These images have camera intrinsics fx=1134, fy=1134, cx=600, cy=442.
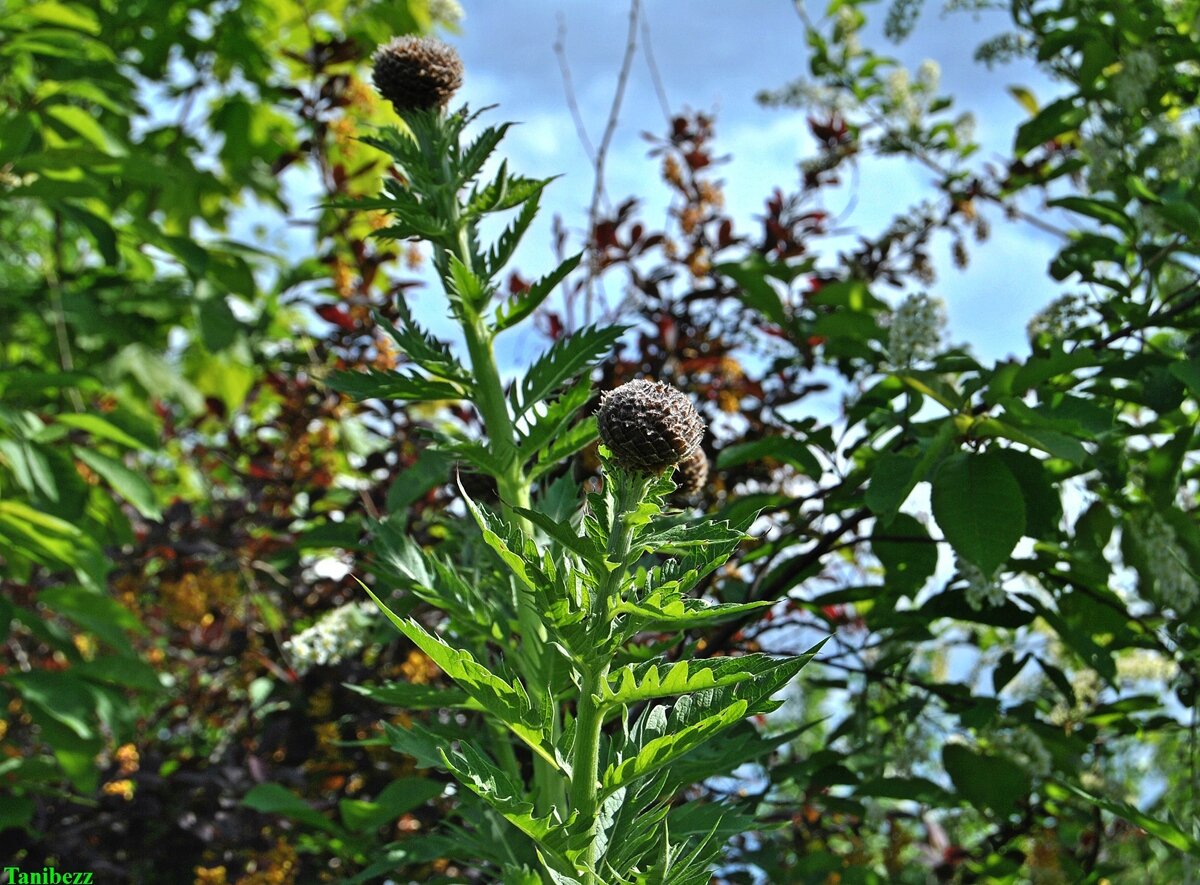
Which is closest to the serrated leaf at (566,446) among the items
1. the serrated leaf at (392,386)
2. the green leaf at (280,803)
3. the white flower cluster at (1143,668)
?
the serrated leaf at (392,386)

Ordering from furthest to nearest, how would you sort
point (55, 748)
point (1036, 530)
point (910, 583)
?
1. point (55, 748)
2. point (910, 583)
3. point (1036, 530)

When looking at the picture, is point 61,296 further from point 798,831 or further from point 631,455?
point 631,455

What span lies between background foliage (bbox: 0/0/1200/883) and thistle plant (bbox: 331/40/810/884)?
0.37 feet

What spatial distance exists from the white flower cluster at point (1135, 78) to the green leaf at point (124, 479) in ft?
7.10

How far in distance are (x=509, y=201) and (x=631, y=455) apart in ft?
1.74

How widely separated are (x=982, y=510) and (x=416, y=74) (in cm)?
89

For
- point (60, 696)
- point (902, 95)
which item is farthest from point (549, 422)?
point (902, 95)

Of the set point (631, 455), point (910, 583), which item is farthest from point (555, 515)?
point (910, 583)

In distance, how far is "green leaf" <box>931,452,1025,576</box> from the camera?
1438 mm

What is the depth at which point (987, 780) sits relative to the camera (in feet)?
6.12

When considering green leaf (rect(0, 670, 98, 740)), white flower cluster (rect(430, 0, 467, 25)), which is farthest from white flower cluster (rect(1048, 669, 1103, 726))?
white flower cluster (rect(430, 0, 467, 25))

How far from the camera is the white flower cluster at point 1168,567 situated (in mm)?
1783

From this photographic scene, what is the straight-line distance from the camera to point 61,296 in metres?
3.05

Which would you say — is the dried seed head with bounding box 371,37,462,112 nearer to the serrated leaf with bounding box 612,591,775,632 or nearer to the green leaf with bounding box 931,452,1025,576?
the serrated leaf with bounding box 612,591,775,632
